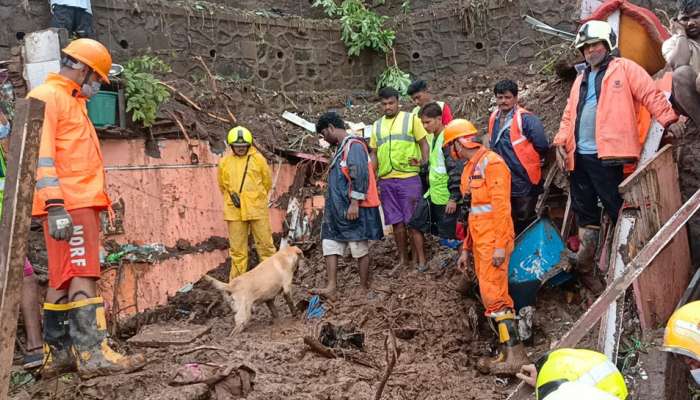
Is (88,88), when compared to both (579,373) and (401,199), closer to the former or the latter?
(401,199)

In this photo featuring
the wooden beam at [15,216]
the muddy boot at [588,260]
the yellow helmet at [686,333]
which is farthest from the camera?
the muddy boot at [588,260]

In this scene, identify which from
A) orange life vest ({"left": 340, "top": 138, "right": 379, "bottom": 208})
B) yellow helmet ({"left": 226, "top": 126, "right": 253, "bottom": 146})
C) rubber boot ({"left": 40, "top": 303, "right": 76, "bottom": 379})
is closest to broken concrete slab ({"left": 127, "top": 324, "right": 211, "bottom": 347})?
rubber boot ({"left": 40, "top": 303, "right": 76, "bottom": 379})

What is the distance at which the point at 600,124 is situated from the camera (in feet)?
16.9

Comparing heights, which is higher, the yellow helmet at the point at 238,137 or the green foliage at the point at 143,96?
the green foliage at the point at 143,96

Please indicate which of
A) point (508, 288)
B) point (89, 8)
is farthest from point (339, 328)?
point (89, 8)

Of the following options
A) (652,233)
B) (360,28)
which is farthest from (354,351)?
(360,28)

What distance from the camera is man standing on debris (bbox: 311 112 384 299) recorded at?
6863mm

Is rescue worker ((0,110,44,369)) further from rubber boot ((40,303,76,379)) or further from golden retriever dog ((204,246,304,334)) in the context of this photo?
golden retriever dog ((204,246,304,334))

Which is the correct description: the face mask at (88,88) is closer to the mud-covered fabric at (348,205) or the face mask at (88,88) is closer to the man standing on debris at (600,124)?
the mud-covered fabric at (348,205)

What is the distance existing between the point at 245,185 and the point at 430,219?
230 centimetres

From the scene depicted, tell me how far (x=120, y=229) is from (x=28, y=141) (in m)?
5.18

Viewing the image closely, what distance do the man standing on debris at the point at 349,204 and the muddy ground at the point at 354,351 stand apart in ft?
1.24

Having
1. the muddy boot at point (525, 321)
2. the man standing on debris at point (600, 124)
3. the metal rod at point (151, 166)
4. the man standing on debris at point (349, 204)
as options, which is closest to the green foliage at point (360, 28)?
the metal rod at point (151, 166)

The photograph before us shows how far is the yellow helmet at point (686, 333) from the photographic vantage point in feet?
11.2
